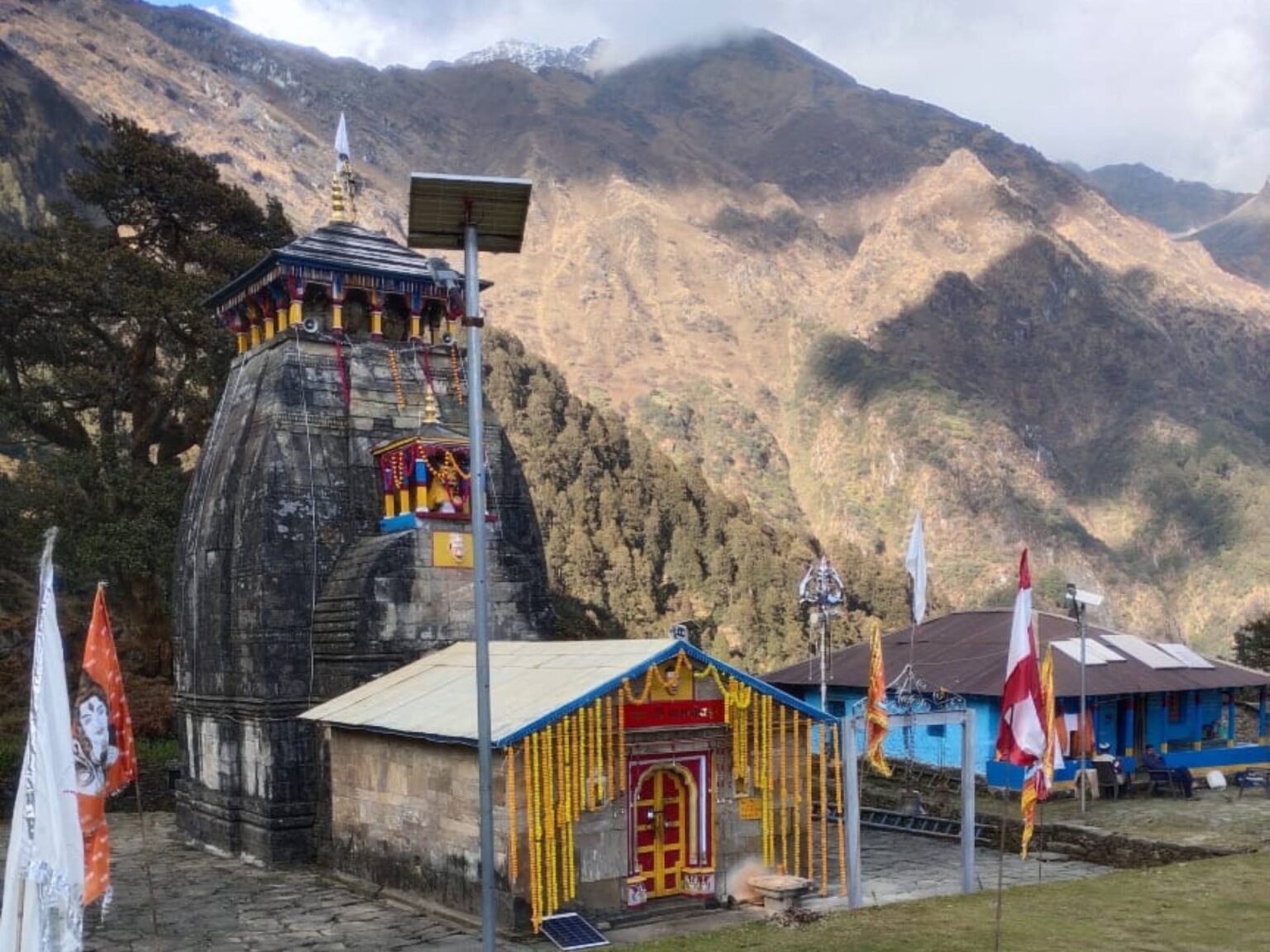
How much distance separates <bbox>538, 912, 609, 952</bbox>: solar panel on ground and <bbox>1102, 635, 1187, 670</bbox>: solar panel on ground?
1725 cm

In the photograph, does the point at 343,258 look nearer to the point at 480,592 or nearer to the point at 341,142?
the point at 341,142

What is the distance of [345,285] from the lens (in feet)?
64.0

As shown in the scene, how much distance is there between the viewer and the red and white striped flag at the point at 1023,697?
10.4 metres

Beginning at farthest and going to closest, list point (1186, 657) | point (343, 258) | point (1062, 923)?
point (1186, 657)
point (343, 258)
point (1062, 923)

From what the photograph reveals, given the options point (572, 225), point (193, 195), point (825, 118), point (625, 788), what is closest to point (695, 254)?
point (572, 225)

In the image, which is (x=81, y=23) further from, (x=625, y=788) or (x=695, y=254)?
(x=625, y=788)

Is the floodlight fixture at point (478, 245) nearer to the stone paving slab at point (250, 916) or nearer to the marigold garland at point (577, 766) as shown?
the marigold garland at point (577, 766)

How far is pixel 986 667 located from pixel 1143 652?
4.07 m

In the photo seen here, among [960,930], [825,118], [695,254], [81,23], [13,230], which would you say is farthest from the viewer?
[825,118]

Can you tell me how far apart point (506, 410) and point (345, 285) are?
1941 inches

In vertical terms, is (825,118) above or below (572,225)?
above

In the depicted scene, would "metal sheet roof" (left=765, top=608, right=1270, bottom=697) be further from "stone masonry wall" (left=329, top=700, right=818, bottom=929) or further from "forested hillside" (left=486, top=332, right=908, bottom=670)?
"forested hillside" (left=486, top=332, right=908, bottom=670)

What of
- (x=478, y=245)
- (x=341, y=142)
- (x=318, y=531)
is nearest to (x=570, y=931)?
(x=478, y=245)

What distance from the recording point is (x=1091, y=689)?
2323cm
